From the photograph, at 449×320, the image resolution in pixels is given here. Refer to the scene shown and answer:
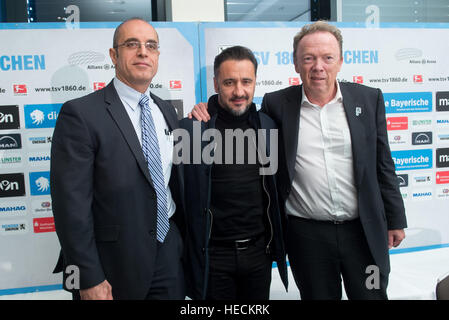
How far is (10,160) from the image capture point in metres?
2.68

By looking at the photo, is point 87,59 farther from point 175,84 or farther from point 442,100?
point 442,100

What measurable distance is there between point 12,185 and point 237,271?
2.01 meters

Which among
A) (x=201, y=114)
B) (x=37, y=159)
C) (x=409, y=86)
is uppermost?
(x=409, y=86)

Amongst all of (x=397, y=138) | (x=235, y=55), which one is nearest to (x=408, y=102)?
(x=397, y=138)

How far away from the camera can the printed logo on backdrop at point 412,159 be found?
3.18m

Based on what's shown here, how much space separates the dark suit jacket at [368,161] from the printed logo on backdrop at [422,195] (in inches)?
61.4

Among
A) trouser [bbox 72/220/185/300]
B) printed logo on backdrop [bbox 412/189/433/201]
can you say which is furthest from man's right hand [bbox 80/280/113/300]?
printed logo on backdrop [bbox 412/189/433/201]

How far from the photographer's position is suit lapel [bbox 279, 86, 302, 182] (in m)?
1.80

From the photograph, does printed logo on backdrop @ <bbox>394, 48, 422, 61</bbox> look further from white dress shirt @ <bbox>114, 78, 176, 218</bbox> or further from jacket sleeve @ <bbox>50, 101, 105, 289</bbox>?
jacket sleeve @ <bbox>50, 101, 105, 289</bbox>

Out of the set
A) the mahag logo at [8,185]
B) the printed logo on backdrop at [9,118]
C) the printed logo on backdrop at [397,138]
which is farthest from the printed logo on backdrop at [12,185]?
the printed logo on backdrop at [397,138]

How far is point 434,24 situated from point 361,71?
0.88 m

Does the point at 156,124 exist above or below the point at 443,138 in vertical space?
above

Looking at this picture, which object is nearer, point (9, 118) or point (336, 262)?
point (336, 262)

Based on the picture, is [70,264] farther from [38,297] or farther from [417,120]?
[417,120]
